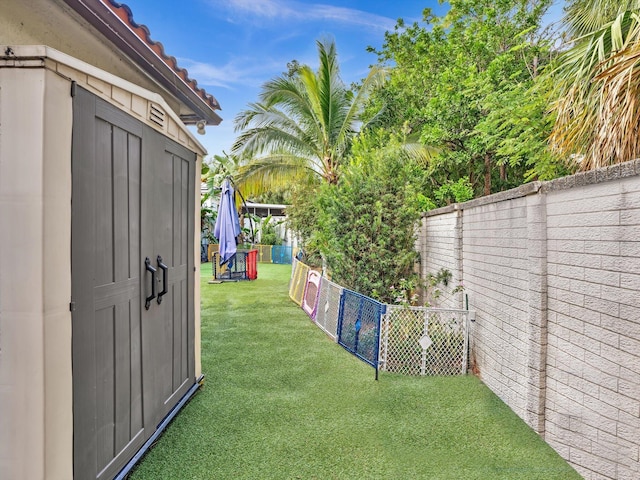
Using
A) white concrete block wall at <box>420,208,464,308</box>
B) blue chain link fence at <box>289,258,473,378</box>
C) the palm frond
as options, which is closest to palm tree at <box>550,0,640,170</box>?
white concrete block wall at <box>420,208,464,308</box>

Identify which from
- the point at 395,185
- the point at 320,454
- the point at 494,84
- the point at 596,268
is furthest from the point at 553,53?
the point at 320,454

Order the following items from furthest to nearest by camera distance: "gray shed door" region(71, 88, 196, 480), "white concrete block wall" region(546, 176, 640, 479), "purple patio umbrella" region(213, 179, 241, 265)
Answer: "purple patio umbrella" region(213, 179, 241, 265) < "white concrete block wall" region(546, 176, 640, 479) < "gray shed door" region(71, 88, 196, 480)

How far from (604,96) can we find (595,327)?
5.96ft

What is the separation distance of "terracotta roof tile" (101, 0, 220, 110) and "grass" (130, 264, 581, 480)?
3163 mm

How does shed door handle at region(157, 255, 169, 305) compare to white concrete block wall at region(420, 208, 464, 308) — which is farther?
white concrete block wall at region(420, 208, 464, 308)

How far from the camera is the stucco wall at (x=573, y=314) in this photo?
87.1 inches

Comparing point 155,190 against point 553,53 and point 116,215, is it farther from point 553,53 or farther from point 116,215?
point 553,53

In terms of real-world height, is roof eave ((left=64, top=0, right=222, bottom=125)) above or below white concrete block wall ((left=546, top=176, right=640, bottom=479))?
above

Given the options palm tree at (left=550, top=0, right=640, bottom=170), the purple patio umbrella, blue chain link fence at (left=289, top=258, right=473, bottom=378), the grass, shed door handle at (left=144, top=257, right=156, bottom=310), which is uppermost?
palm tree at (left=550, top=0, right=640, bottom=170)

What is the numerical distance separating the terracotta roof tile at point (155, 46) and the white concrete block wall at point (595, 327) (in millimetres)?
3450

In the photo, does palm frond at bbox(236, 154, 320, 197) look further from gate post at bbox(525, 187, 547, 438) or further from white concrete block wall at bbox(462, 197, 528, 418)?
gate post at bbox(525, 187, 547, 438)

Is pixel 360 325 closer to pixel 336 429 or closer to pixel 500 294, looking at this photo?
pixel 500 294

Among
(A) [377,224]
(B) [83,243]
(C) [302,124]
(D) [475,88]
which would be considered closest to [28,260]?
(B) [83,243]

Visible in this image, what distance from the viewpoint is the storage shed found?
5.60 ft
